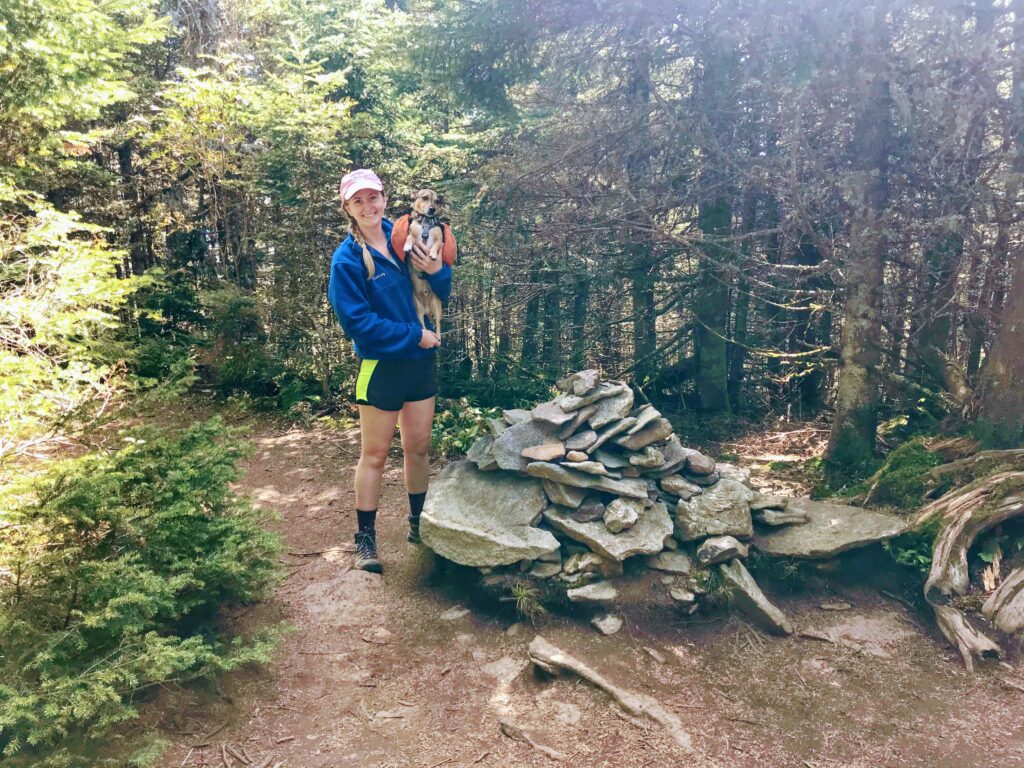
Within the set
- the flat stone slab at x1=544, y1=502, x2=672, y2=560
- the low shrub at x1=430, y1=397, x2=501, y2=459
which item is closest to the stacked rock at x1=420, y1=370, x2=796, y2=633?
the flat stone slab at x1=544, y1=502, x2=672, y2=560

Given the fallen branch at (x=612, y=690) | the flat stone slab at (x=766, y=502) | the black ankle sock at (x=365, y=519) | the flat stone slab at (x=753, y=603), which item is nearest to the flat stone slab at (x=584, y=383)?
the flat stone slab at (x=766, y=502)

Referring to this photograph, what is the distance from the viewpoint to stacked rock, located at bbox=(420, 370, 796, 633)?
396cm

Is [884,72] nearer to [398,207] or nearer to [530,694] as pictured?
[530,694]

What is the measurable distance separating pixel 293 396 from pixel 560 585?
5798 millimetres

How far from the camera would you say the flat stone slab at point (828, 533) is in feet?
13.5

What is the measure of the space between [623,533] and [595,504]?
266 millimetres

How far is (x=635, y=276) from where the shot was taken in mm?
7633

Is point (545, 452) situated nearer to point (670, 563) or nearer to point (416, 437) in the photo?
point (416, 437)

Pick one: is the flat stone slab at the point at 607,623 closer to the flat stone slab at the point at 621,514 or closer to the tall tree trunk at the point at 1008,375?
the flat stone slab at the point at 621,514

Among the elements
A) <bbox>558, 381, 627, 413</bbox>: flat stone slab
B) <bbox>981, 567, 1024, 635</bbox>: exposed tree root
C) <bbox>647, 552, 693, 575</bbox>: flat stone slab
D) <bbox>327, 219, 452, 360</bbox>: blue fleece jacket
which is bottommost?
<bbox>981, 567, 1024, 635</bbox>: exposed tree root

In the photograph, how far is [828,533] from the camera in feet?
13.8

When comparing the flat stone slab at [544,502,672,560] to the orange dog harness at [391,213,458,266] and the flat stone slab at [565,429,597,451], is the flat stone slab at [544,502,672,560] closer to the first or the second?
the flat stone slab at [565,429,597,451]

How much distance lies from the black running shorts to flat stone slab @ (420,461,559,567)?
2.48 feet

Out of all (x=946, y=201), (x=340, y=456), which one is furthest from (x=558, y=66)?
(x=340, y=456)
